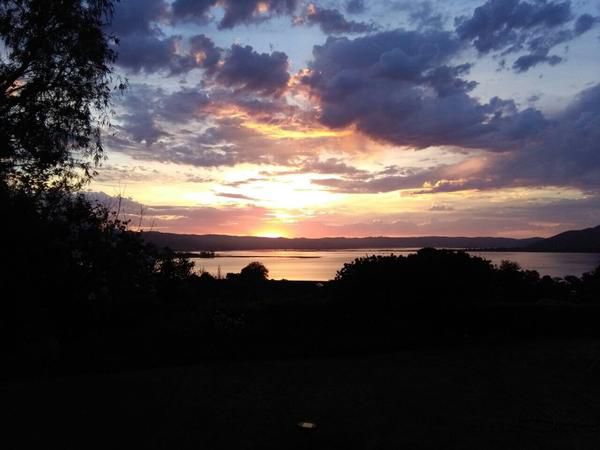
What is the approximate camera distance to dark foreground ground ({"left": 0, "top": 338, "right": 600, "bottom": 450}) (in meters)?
5.40

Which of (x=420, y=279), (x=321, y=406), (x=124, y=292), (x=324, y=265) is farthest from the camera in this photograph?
(x=324, y=265)

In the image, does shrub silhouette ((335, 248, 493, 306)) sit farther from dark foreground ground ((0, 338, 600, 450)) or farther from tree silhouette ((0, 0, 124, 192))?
tree silhouette ((0, 0, 124, 192))

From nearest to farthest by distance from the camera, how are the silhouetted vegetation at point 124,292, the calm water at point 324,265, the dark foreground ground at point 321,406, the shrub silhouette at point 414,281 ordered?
1. the dark foreground ground at point 321,406
2. the silhouetted vegetation at point 124,292
3. the shrub silhouette at point 414,281
4. the calm water at point 324,265

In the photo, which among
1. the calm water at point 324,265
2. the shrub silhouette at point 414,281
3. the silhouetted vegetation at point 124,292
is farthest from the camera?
the calm water at point 324,265

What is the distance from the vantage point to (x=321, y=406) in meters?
6.37

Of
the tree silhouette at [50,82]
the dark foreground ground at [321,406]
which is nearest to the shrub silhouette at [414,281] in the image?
the dark foreground ground at [321,406]

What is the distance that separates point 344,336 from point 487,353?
260cm

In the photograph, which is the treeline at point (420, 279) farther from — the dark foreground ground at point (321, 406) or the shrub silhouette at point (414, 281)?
the dark foreground ground at point (321, 406)

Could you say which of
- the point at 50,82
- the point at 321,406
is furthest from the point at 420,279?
the point at 50,82

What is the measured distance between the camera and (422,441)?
5.36 m

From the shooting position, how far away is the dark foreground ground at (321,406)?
17.7 feet

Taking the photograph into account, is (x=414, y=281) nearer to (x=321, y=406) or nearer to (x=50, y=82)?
(x=321, y=406)

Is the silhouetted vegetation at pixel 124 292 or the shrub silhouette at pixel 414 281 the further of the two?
the shrub silhouette at pixel 414 281

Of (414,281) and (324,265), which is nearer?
(414,281)
